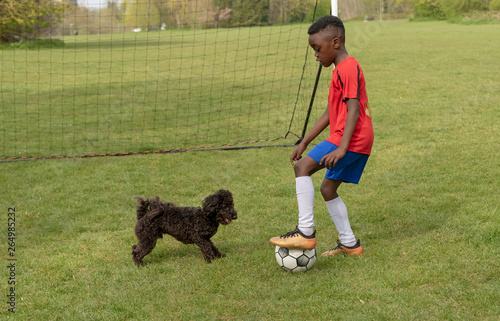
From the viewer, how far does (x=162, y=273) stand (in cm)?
455

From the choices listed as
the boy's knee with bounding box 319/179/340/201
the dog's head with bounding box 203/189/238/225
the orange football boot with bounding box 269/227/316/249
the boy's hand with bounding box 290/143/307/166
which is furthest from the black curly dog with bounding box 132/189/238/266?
the boy's knee with bounding box 319/179/340/201

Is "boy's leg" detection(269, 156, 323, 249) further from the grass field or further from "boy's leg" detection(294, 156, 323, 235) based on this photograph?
the grass field

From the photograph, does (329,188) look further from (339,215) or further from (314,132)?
(314,132)

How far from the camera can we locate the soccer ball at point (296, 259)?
4.33 meters

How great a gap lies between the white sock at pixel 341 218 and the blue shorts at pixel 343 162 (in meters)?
0.29

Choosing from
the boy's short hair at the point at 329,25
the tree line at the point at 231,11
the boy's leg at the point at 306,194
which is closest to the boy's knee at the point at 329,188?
the boy's leg at the point at 306,194

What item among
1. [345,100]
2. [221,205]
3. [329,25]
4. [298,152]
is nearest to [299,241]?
[221,205]

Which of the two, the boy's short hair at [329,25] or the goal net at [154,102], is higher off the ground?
the boy's short hair at [329,25]

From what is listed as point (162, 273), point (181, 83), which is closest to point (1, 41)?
point (181, 83)

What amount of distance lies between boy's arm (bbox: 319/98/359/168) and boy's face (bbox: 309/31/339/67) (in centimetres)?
47

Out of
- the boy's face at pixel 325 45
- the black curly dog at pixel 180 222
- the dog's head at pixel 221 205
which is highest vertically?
the boy's face at pixel 325 45

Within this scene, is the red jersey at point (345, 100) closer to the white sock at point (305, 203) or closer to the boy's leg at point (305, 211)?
the boy's leg at point (305, 211)

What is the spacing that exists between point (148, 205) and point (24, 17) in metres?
25.2

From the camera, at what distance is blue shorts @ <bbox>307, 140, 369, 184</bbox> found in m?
4.24
